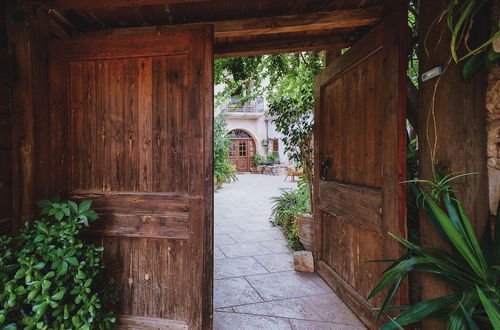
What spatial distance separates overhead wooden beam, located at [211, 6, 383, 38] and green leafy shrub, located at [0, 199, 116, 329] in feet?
5.20

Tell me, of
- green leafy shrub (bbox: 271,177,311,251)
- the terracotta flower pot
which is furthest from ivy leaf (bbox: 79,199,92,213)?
green leafy shrub (bbox: 271,177,311,251)

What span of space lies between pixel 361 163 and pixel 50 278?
217cm

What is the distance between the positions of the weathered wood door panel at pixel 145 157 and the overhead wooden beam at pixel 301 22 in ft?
0.81

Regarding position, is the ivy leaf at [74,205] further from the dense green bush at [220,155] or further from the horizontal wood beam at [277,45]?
the dense green bush at [220,155]

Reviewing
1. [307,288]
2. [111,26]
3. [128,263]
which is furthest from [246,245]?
[111,26]

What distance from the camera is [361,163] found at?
6.75 ft

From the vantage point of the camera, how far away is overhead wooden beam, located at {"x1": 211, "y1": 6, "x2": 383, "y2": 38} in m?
1.83

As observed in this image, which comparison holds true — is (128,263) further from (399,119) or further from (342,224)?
(399,119)

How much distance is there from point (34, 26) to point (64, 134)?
29.3 inches

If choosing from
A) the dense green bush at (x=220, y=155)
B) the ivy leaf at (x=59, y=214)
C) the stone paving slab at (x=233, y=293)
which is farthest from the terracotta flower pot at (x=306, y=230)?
the dense green bush at (x=220, y=155)

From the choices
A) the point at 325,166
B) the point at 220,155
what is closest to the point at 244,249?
the point at 325,166

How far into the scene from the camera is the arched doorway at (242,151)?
17641mm

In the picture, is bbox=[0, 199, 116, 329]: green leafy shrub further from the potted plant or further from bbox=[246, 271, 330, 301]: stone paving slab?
the potted plant

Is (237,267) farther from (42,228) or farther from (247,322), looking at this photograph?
(42,228)
